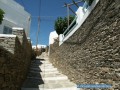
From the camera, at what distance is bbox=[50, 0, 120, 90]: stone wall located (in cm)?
505

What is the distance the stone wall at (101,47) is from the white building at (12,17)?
29.5 ft

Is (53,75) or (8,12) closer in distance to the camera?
(53,75)

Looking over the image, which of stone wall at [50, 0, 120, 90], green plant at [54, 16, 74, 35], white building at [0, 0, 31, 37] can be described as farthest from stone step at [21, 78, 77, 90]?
green plant at [54, 16, 74, 35]

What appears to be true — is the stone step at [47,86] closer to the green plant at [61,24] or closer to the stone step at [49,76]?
the stone step at [49,76]

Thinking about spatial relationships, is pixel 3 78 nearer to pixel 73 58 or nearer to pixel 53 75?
pixel 73 58

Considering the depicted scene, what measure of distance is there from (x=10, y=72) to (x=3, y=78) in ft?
2.19

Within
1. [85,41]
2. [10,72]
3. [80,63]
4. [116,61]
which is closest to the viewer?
[116,61]

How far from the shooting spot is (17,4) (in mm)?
18906

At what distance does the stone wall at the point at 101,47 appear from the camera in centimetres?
505

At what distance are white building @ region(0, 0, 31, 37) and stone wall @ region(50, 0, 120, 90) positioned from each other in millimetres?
9002

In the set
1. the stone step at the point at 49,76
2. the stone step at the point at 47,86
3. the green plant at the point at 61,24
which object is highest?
the green plant at the point at 61,24

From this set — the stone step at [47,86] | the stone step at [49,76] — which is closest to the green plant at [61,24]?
the stone step at [49,76]

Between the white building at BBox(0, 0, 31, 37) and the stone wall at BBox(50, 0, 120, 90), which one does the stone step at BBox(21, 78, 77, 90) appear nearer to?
the stone wall at BBox(50, 0, 120, 90)

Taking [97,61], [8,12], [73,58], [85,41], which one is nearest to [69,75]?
[73,58]
